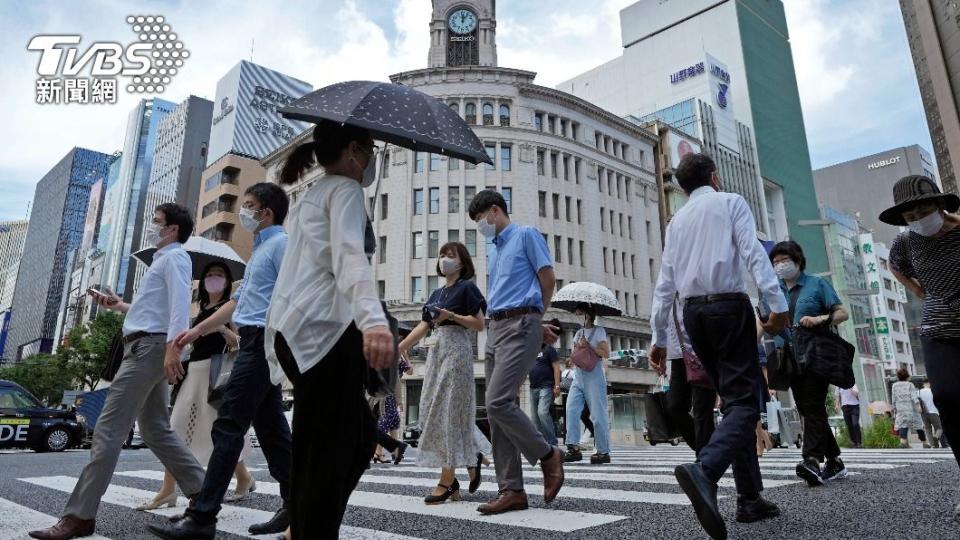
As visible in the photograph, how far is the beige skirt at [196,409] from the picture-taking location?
4645 millimetres

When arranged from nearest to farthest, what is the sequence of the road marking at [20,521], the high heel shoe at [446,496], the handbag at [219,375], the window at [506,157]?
the road marking at [20,521]
the handbag at [219,375]
the high heel shoe at [446,496]
the window at [506,157]

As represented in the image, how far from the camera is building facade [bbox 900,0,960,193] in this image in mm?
28562

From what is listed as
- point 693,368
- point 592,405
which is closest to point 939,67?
point 592,405

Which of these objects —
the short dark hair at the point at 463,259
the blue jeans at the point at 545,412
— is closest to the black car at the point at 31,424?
the blue jeans at the point at 545,412

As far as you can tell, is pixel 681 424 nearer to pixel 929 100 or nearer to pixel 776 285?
pixel 776 285

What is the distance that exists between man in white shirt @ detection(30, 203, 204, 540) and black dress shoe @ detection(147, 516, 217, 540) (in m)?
0.65

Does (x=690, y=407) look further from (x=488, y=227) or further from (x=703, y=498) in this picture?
(x=488, y=227)

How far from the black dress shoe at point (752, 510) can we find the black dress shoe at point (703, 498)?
556mm

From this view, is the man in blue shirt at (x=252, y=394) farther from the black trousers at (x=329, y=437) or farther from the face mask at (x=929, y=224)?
the face mask at (x=929, y=224)

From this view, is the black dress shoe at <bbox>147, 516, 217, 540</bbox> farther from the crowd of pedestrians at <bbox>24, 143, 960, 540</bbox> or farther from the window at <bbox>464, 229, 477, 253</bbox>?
the window at <bbox>464, 229, 477, 253</bbox>

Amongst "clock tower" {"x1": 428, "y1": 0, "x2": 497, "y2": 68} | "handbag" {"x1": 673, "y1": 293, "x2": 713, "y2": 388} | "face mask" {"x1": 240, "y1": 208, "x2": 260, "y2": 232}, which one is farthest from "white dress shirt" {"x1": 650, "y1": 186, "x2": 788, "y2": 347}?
"clock tower" {"x1": 428, "y1": 0, "x2": 497, "y2": 68}

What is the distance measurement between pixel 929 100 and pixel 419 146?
4116 centimetres

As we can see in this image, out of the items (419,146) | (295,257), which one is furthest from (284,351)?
(419,146)

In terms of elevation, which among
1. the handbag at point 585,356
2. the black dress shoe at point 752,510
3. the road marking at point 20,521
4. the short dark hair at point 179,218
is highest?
the short dark hair at point 179,218
